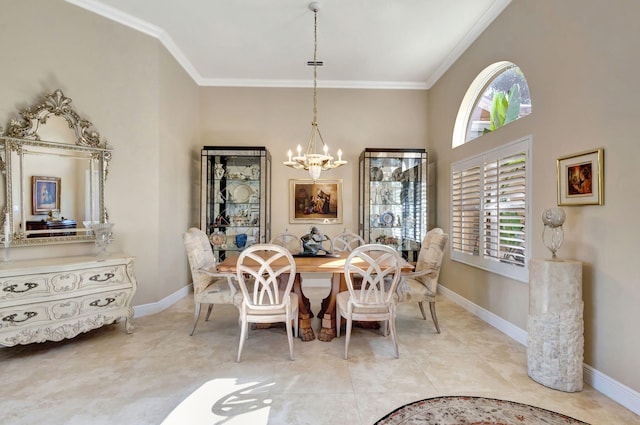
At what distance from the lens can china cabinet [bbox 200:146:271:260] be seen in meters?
4.50

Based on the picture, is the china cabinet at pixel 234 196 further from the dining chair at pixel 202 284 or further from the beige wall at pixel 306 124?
the dining chair at pixel 202 284

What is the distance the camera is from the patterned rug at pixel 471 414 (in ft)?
5.80

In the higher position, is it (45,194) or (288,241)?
(45,194)

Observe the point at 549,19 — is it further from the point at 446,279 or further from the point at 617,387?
the point at 446,279

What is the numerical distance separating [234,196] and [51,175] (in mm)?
2173

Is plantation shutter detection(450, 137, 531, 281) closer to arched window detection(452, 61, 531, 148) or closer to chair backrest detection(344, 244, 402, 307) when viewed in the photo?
arched window detection(452, 61, 531, 148)

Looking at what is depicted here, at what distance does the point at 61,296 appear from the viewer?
260 centimetres

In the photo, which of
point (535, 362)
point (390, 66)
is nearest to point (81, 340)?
point (535, 362)

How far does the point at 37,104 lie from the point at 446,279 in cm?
530

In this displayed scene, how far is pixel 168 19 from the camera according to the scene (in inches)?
132

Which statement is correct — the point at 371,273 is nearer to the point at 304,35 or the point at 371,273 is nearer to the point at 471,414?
the point at 471,414

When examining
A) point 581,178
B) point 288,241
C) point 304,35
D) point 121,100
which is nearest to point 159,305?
point 288,241

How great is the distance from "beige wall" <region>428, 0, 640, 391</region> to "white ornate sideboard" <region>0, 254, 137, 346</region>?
156 inches

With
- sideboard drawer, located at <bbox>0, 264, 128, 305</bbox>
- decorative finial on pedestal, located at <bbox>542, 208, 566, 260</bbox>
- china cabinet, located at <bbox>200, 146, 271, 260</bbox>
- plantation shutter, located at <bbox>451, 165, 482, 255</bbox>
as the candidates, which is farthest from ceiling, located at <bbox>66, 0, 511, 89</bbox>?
sideboard drawer, located at <bbox>0, 264, 128, 305</bbox>
